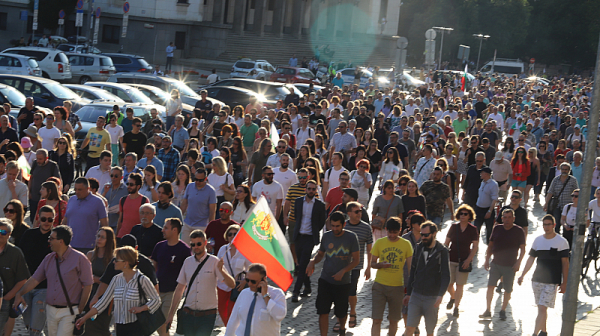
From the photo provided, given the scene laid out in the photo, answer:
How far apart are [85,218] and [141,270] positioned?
2129mm

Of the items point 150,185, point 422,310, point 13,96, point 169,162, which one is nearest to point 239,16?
point 13,96

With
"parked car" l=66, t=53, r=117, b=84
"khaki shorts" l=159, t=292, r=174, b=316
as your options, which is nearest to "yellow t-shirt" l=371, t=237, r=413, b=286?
"khaki shorts" l=159, t=292, r=174, b=316

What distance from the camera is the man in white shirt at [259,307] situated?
6504 millimetres

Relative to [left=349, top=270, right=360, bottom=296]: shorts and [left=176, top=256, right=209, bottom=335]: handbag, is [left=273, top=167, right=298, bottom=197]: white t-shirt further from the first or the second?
[left=176, top=256, right=209, bottom=335]: handbag

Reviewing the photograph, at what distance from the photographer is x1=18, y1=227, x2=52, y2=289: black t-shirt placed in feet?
26.6

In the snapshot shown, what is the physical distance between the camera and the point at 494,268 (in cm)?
1064

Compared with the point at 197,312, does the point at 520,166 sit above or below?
above

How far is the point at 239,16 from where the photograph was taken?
2394 inches

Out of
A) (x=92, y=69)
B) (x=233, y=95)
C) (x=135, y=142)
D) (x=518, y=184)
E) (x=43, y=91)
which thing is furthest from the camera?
(x=92, y=69)

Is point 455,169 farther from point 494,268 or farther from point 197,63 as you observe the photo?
point 197,63

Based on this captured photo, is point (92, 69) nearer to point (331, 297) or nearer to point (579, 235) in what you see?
point (331, 297)

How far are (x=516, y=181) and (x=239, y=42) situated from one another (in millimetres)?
43530

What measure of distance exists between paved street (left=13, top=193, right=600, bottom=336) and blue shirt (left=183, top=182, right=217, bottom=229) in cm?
160

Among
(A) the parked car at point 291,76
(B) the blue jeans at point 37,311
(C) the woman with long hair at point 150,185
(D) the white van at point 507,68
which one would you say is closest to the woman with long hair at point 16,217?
(B) the blue jeans at point 37,311
